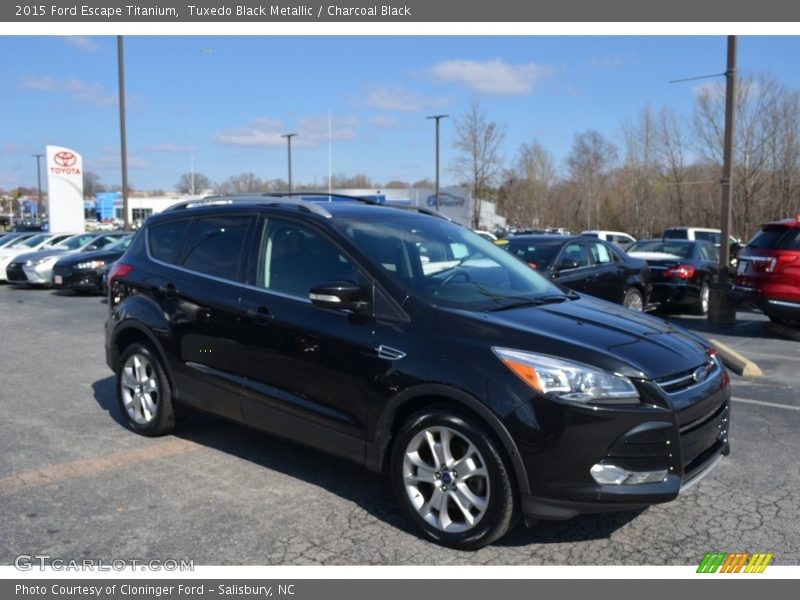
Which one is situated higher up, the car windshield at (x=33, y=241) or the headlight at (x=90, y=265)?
the car windshield at (x=33, y=241)

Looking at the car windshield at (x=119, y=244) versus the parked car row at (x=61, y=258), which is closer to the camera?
the parked car row at (x=61, y=258)

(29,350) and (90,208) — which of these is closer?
(29,350)

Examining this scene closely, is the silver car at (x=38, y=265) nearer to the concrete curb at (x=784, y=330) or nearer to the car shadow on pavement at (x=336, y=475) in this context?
the car shadow on pavement at (x=336, y=475)

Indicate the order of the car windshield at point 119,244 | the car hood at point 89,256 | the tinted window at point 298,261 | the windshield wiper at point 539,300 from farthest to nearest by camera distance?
the car windshield at point 119,244 < the car hood at point 89,256 < the tinted window at point 298,261 < the windshield wiper at point 539,300

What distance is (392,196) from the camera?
7150 centimetres

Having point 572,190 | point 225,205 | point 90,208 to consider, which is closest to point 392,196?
point 572,190

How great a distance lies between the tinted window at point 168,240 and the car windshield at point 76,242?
52.5 ft

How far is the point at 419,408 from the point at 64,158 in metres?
31.7

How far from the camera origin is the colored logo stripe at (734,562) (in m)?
3.55

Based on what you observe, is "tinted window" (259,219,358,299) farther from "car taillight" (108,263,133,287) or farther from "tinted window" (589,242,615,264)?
"tinted window" (589,242,615,264)

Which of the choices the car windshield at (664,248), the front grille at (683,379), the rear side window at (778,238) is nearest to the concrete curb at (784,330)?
the rear side window at (778,238)

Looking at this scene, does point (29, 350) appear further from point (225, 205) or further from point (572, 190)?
point (572, 190)

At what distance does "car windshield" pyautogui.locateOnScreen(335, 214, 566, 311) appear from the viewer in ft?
13.9

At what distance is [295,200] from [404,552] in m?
2.48
